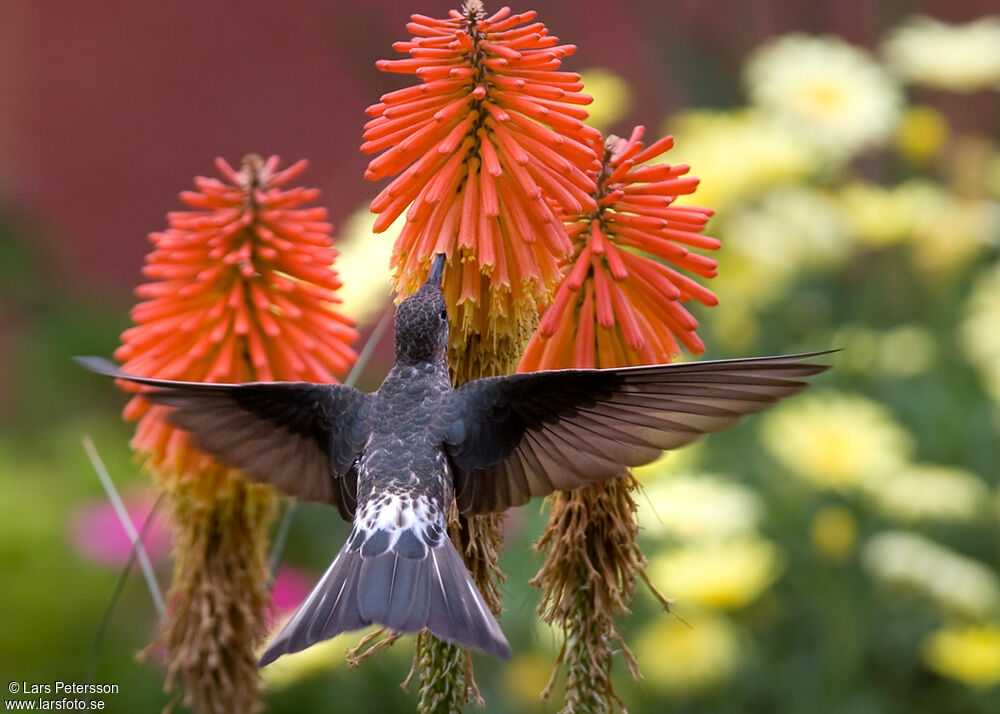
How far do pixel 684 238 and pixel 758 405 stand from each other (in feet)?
1.16

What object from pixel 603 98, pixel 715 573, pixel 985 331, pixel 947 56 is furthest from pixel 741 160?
pixel 715 573

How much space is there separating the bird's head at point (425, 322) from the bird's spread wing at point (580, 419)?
11cm

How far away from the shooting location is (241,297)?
2602 mm

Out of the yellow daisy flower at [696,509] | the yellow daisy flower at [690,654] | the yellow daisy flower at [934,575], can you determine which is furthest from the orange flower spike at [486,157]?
the yellow daisy flower at [934,575]

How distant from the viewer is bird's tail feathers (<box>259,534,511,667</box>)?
1.97 m

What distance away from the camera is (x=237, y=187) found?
8.64 feet

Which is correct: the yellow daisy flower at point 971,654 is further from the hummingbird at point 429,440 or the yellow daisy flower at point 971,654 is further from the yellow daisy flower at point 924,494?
the hummingbird at point 429,440

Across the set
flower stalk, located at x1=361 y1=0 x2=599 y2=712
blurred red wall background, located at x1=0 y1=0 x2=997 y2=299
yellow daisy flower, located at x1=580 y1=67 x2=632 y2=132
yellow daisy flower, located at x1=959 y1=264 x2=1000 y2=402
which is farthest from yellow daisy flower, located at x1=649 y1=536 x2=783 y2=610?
blurred red wall background, located at x1=0 y1=0 x2=997 y2=299

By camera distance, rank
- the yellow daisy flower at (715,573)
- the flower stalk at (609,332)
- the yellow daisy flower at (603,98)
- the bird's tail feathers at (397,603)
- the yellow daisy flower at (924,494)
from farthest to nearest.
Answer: the yellow daisy flower at (603,98) < the yellow daisy flower at (924,494) < the yellow daisy flower at (715,573) < the flower stalk at (609,332) < the bird's tail feathers at (397,603)

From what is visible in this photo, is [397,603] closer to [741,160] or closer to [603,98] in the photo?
[603,98]

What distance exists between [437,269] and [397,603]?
594mm

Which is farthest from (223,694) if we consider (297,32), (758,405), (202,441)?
(297,32)

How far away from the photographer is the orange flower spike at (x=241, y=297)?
255 centimetres

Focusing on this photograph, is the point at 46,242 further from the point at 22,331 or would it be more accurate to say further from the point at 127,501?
the point at 127,501
